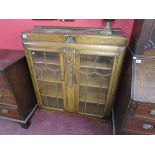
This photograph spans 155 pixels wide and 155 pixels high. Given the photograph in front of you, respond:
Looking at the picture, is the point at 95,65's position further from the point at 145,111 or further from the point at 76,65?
the point at 145,111

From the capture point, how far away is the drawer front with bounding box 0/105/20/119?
62.4 inches

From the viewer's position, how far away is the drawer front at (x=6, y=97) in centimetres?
144

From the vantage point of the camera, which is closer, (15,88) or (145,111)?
(145,111)

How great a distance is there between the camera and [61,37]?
126 cm

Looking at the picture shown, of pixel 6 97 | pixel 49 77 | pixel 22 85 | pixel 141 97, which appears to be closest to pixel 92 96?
pixel 49 77

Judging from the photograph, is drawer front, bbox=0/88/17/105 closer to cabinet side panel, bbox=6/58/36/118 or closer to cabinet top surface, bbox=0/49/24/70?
cabinet side panel, bbox=6/58/36/118

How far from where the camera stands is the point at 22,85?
1.58m

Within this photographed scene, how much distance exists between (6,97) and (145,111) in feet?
4.51

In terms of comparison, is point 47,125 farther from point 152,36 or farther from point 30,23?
point 152,36

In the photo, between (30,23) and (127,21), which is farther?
(30,23)

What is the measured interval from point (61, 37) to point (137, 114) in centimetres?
94

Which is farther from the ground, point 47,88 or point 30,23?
point 30,23
